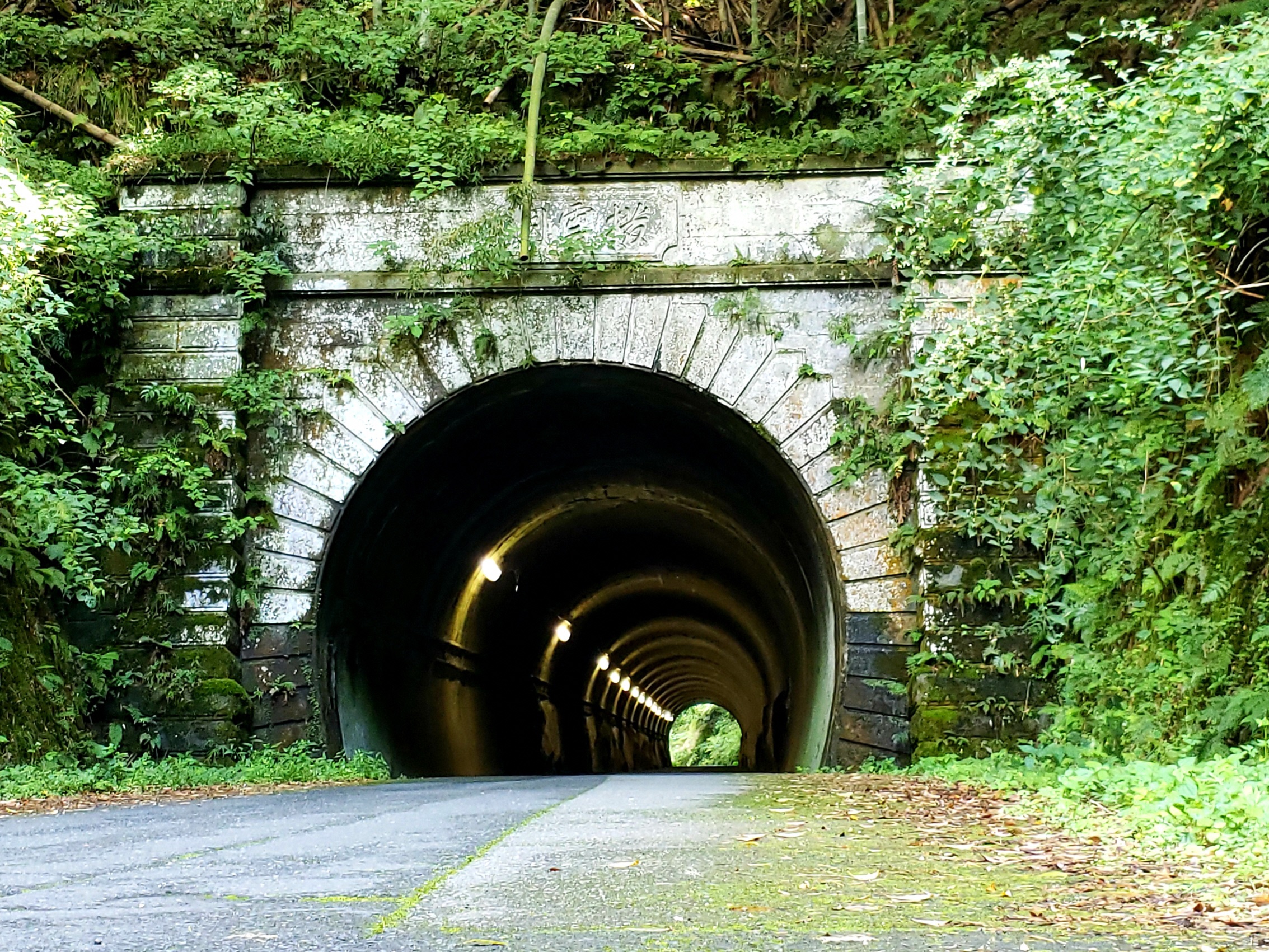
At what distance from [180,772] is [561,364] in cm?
444

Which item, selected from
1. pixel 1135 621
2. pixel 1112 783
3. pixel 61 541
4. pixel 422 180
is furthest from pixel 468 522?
pixel 1112 783

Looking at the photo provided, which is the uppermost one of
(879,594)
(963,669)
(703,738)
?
(879,594)

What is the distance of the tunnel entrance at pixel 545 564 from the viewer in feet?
37.3

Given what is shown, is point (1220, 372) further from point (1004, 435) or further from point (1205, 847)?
point (1205, 847)

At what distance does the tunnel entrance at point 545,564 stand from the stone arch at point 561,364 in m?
0.19

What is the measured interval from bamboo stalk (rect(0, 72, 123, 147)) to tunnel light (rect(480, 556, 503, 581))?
643 cm

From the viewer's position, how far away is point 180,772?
359 inches

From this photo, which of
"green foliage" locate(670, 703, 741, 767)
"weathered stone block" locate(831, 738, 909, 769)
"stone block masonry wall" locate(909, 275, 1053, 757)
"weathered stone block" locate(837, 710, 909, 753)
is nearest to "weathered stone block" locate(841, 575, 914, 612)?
"stone block masonry wall" locate(909, 275, 1053, 757)

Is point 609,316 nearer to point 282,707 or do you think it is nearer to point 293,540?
point 293,540

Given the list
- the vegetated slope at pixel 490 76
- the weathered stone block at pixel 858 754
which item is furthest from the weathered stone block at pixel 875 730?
the vegetated slope at pixel 490 76

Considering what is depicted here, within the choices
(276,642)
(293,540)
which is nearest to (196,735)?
(276,642)

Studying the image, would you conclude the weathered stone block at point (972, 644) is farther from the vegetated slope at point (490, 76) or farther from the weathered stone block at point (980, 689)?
the vegetated slope at point (490, 76)

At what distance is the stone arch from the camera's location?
10625mm

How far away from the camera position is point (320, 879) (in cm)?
333
